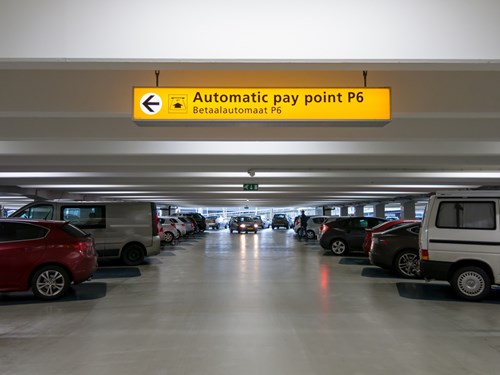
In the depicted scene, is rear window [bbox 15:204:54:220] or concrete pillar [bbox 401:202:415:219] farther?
concrete pillar [bbox 401:202:415:219]

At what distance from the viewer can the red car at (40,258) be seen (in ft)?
28.9

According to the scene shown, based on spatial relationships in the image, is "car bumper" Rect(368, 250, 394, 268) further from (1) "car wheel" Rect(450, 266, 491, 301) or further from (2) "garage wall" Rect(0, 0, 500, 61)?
(2) "garage wall" Rect(0, 0, 500, 61)

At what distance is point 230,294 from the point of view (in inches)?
372

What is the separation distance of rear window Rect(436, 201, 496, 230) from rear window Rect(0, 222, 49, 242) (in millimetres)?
8441

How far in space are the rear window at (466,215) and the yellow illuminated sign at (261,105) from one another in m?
4.19

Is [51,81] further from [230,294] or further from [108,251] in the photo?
[108,251]

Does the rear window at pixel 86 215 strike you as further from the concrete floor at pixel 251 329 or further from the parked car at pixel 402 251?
Result: the parked car at pixel 402 251

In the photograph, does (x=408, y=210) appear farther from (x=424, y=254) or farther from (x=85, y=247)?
(x=85, y=247)

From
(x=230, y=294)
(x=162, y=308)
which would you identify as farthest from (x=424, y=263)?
(x=162, y=308)

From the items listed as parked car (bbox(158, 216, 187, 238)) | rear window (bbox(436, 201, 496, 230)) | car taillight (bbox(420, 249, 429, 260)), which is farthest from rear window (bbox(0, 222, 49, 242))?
parked car (bbox(158, 216, 187, 238))

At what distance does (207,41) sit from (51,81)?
3.38m

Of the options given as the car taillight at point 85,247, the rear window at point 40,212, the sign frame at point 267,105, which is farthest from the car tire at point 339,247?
the sign frame at point 267,105

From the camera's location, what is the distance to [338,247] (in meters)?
18.9

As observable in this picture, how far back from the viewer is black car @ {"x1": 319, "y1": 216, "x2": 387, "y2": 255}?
18.6 m
